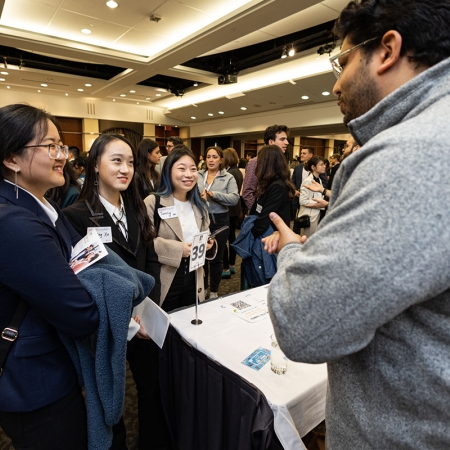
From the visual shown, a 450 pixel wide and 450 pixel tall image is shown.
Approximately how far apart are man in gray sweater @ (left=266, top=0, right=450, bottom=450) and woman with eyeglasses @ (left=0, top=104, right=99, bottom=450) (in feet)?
2.14

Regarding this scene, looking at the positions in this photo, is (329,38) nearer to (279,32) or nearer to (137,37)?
(279,32)

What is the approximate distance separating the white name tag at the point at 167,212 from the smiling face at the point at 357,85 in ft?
5.16

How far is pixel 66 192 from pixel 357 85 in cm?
251

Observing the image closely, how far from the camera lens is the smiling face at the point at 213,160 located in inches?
157

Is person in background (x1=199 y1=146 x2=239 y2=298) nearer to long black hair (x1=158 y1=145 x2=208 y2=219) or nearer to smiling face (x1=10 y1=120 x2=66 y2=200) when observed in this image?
long black hair (x1=158 y1=145 x2=208 y2=219)

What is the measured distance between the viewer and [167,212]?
6.88ft

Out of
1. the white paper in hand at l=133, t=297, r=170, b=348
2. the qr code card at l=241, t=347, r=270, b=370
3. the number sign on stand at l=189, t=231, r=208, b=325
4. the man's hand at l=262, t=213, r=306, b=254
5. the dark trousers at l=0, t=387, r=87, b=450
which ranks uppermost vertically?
the man's hand at l=262, t=213, r=306, b=254

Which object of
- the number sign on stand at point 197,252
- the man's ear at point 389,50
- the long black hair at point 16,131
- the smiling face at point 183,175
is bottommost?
the number sign on stand at point 197,252

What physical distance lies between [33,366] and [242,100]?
30.3 feet

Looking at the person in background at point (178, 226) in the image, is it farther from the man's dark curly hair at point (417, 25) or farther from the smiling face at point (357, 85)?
the man's dark curly hair at point (417, 25)

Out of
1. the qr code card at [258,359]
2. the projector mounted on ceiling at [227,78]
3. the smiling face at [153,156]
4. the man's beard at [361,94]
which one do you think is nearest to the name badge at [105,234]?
the qr code card at [258,359]

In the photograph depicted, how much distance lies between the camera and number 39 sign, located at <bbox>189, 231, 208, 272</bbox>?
146 centimetres

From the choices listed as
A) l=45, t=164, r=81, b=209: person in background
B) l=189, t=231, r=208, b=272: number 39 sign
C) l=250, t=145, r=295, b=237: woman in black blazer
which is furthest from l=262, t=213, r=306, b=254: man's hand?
l=45, t=164, r=81, b=209: person in background

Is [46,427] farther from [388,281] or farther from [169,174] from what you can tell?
[169,174]
